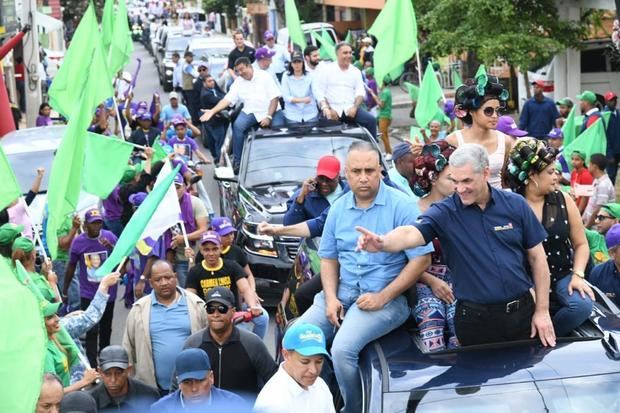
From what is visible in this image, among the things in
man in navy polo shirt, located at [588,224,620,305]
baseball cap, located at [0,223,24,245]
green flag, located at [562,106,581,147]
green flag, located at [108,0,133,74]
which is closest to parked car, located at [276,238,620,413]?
man in navy polo shirt, located at [588,224,620,305]

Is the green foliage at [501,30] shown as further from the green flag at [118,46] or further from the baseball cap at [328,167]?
the baseball cap at [328,167]

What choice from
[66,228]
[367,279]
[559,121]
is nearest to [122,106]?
[559,121]

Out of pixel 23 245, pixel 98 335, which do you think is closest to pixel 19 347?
pixel 23 245

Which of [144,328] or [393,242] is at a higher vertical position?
[393,242]

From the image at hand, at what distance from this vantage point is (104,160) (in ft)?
39.9

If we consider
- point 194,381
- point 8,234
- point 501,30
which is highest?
point 501,30

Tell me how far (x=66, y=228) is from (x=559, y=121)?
10143mm

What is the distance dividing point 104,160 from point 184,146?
5511mm

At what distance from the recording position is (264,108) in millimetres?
15828

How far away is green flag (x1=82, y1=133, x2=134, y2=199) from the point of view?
12078mm

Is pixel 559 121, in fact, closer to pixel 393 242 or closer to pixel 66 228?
pixel 66 228

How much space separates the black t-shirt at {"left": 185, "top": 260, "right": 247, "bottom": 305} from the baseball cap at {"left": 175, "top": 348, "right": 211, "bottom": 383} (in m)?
3.15

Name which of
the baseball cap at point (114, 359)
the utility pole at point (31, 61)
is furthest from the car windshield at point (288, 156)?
A: the utility pole at point (31, 61)

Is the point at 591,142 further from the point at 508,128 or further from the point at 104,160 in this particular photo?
the point at 508,128
